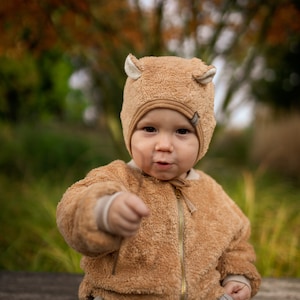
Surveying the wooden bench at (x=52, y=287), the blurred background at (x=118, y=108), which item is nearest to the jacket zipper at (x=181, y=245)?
the wooden bench at (x=52, y=287)

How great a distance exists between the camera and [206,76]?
58.5 inches

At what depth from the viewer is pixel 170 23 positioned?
672 cm

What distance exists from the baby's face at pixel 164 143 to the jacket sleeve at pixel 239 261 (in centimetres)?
38

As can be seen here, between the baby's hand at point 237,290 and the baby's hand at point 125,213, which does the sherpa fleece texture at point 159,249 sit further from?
the baby's hand at point 125,213

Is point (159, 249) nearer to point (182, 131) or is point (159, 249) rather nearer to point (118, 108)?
point (182, 131)

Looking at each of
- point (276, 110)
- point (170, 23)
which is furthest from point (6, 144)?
point (276, 110)

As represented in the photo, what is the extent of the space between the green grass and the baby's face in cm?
158

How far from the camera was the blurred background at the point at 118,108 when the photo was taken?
11.4ft

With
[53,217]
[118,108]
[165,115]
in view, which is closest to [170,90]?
[165,115]

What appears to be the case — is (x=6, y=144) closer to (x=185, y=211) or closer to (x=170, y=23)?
(x=170, y=23)

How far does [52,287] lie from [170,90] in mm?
1391

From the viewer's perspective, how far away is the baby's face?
1.44m

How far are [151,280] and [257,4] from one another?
4.15 meters

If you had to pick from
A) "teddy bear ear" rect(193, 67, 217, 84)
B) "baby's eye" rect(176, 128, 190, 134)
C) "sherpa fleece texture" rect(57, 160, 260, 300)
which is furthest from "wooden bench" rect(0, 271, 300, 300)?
"teddy bear ear" rect(193, 67, 217, 84)
